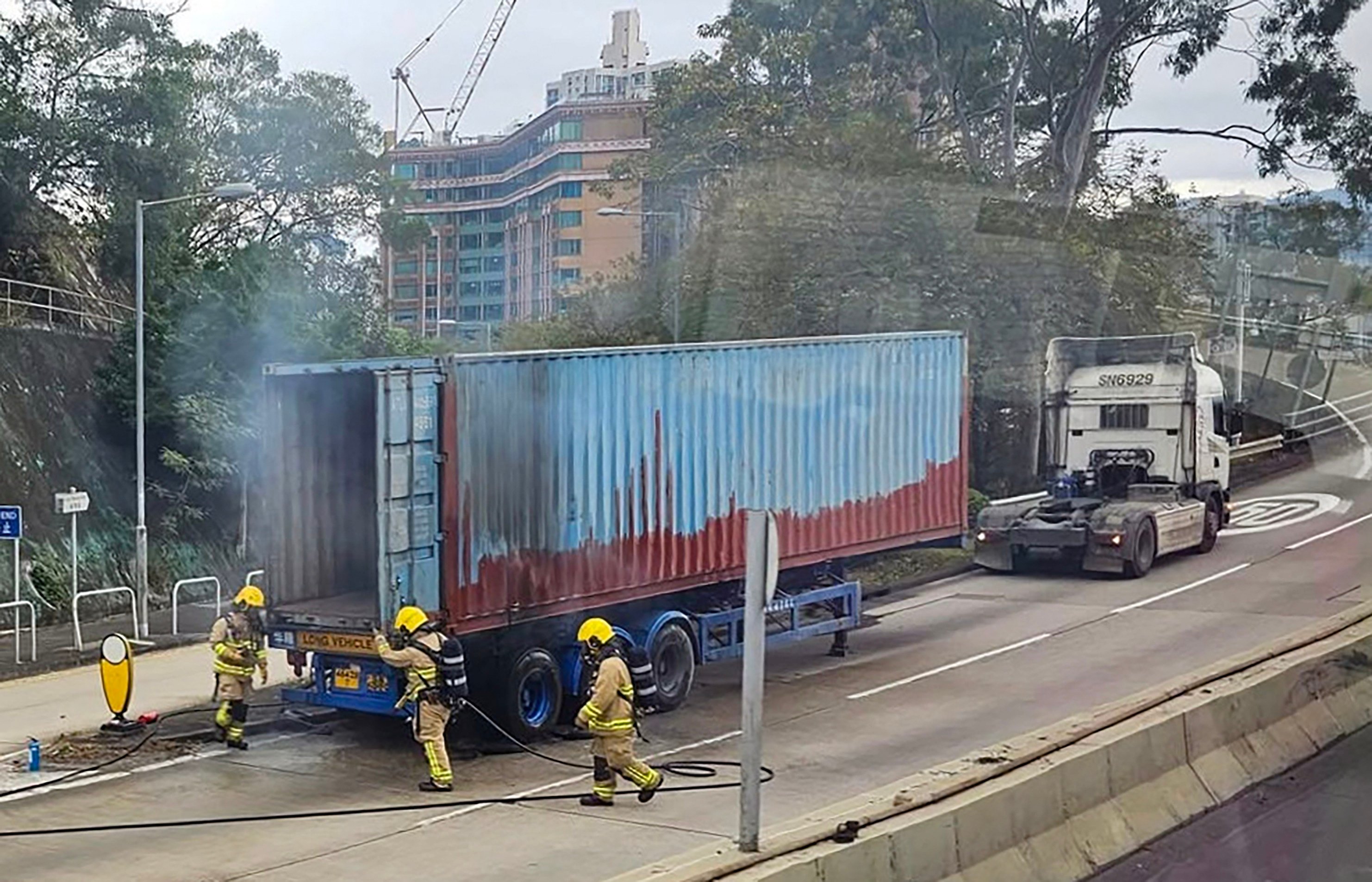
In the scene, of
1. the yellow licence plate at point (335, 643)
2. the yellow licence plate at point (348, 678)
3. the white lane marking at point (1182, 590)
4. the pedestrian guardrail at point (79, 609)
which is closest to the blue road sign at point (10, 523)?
the pedestrian guardrail at point (79, 609)

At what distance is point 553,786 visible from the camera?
38.0 ft

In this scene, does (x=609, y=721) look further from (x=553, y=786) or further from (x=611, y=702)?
(x=553, y=786)

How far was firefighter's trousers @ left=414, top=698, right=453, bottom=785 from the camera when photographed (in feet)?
37.3

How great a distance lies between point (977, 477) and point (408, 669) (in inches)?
820

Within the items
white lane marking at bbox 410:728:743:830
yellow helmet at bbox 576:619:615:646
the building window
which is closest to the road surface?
white lane marking at bbox 410:728:743:830

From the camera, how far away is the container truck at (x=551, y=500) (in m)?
12.4

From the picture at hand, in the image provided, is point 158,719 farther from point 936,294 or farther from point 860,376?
point 936,294

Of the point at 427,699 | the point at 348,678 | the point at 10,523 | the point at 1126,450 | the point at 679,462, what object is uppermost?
the point at 679,462

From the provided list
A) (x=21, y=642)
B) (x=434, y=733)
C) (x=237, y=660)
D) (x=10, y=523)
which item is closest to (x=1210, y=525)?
(x=434, y=733)

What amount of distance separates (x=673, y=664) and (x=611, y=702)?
3.97m

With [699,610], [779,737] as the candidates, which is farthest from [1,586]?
[779,737]

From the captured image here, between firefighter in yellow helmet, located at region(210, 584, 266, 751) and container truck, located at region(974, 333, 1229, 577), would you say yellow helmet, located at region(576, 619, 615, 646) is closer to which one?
firefighter in yellow helmet, located at region(210, 584, 266, 751)

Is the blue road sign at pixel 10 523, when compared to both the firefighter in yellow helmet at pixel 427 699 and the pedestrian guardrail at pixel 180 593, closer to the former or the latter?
the pedestrian guardrail at pixel 180 593

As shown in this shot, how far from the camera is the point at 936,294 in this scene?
96.3ft
